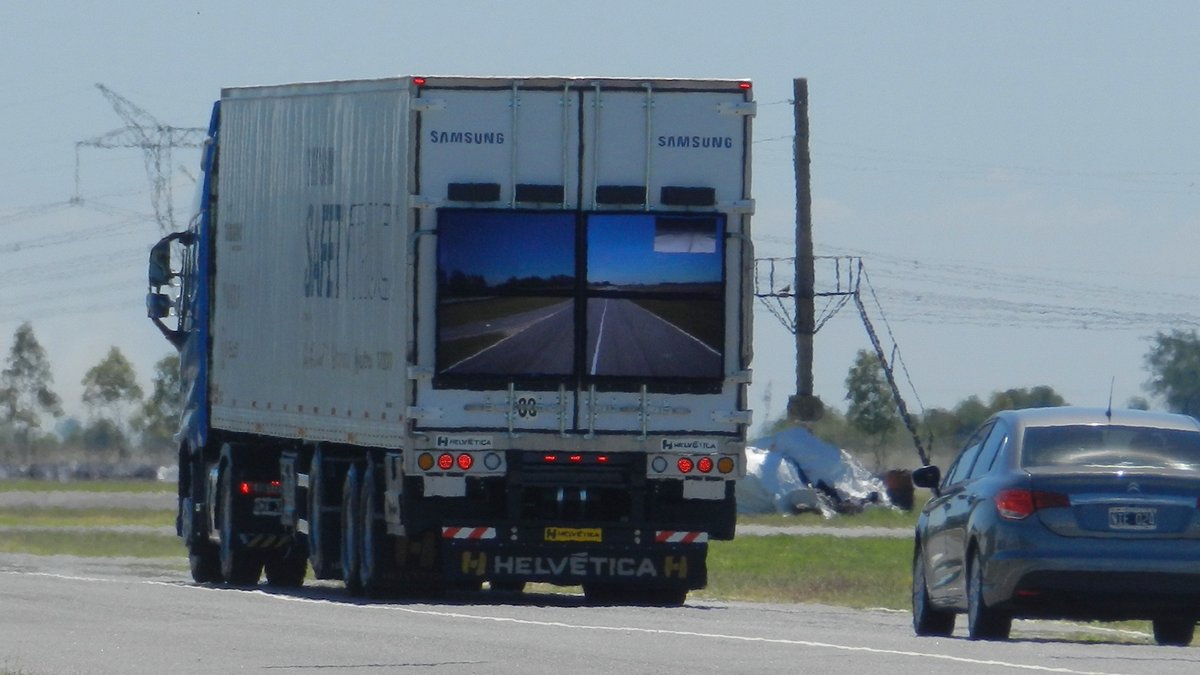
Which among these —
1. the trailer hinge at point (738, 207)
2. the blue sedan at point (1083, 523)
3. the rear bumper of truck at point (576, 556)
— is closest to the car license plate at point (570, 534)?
the rear bumper of truck at point (576, 556)

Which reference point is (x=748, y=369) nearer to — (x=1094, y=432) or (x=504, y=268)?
(x=504, y=268)

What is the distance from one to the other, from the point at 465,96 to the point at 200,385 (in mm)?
7279

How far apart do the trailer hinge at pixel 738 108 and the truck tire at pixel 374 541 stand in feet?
14.0

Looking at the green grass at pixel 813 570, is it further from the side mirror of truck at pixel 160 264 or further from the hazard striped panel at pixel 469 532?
the side mirror of truck at pixel 160 264

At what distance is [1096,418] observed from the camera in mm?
16953

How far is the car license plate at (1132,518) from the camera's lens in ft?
52.0

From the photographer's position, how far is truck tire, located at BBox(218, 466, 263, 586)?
26.8 metres

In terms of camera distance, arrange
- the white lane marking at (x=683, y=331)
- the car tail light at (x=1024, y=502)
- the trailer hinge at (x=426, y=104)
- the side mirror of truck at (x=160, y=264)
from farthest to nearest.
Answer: the side mirror of truck at (x=160, y=264)
the white lane marking at (x=683, y=331)
the trailer hinge at (x=426, y=104)
the car tail light at (x=1024, y=502)

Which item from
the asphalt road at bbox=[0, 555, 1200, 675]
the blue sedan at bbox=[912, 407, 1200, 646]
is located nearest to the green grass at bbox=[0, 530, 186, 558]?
the asphalt road at bbox=[0, 555, 1200, 675]

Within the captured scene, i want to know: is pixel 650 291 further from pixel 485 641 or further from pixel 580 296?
pixel 485 641

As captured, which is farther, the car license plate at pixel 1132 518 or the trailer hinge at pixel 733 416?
the trailer hinge at pixel 733 416

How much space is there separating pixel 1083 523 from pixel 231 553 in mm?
12722

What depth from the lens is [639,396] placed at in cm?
2184

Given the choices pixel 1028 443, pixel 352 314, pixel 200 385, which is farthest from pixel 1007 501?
pixel 200 385
